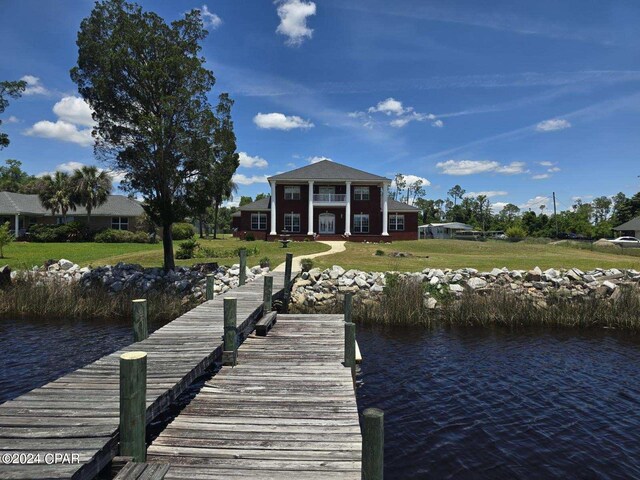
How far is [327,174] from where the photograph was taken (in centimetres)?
4600

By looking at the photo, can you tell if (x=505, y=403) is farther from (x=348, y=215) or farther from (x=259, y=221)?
(x=259, y=221)

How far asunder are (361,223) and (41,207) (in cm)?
3671

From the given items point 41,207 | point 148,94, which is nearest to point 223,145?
point 148,94

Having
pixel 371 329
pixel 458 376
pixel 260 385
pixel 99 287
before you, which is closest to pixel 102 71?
pixel 99 287

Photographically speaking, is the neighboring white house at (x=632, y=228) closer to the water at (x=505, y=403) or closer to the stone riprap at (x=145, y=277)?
the water at (x=505, y=403)

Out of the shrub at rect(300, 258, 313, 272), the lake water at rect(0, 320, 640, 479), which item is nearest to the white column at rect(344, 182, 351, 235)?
the shrub at rect(300, 258, 313, 272)

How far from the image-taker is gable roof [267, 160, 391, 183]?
45.2m

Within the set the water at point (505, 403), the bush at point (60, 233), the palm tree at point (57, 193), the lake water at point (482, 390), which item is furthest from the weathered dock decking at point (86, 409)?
the palm tree at point (57, 193)

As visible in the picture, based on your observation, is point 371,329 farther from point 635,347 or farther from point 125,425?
point 125,425

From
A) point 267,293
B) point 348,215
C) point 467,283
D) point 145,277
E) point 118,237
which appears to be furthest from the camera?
point 348,215

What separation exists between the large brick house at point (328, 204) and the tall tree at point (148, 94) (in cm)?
2570

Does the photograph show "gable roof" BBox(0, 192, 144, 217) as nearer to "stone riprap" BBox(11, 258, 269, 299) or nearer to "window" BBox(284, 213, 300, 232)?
"window" BBox(284, 213, 300, 232)

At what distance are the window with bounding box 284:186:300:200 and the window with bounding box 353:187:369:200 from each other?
6.36 metres

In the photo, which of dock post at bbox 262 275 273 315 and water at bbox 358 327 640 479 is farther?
dock post at bbox 262 275 273 315
